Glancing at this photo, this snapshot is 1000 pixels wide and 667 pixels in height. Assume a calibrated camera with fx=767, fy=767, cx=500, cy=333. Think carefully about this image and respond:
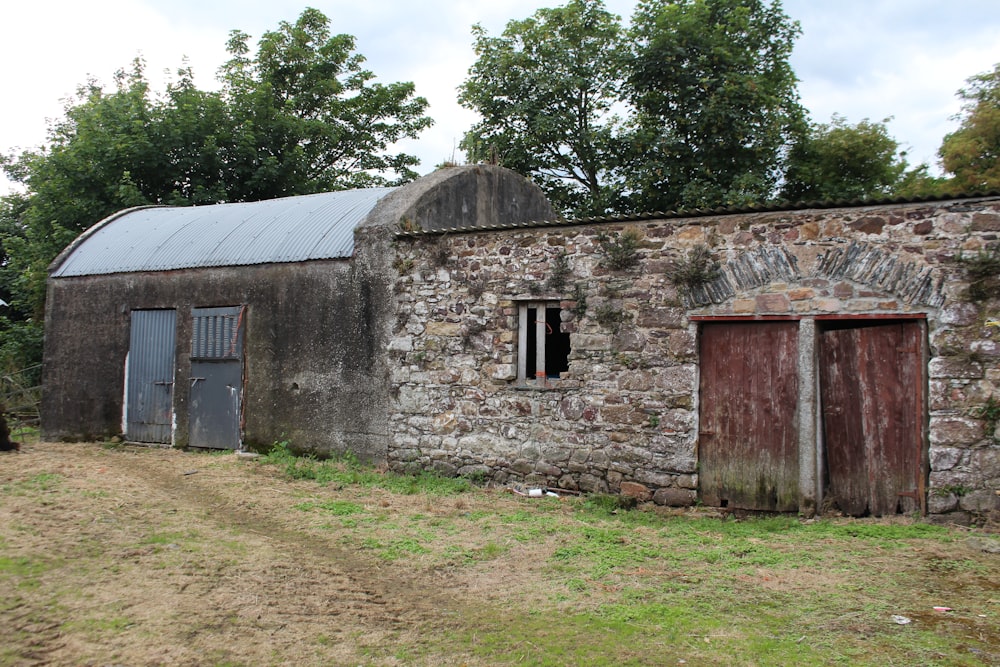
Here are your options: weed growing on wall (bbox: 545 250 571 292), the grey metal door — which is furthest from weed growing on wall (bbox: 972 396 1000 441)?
the grey metal door

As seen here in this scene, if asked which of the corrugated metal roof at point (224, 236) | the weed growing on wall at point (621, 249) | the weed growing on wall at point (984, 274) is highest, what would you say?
the corrugated metal roof at point (224, 236)

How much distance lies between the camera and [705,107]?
61.5ft

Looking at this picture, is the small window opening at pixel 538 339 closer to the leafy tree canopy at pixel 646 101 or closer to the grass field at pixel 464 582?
the grass field at pixel 464 582

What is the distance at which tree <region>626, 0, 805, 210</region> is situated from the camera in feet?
61.0

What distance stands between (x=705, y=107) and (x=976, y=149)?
6834mm

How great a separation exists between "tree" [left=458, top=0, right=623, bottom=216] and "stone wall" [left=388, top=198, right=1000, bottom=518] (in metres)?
11.4

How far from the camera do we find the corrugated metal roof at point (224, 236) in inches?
454

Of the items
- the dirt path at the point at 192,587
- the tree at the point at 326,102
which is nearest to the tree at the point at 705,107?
the tree at the point at 326,102

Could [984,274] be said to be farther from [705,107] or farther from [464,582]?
[705,107]

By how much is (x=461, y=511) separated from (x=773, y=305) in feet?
12.9

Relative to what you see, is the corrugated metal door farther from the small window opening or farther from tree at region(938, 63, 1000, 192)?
tree at region(938, 63, 1000, 192)

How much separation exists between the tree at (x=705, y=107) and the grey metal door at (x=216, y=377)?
11217 millimetres

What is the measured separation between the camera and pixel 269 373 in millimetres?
11375

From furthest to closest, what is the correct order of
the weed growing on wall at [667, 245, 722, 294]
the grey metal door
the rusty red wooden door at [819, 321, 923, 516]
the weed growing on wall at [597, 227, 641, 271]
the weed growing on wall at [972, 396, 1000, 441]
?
the grey metal door → the weed growing on wall at [597, 227, 641, 271] → the weed growing on wall at [667, 245, 722, 294] → the rusty red wooden door at [819, 321, 923, 516] → the weed growing on wall at [972, 396, 1000, 441]
